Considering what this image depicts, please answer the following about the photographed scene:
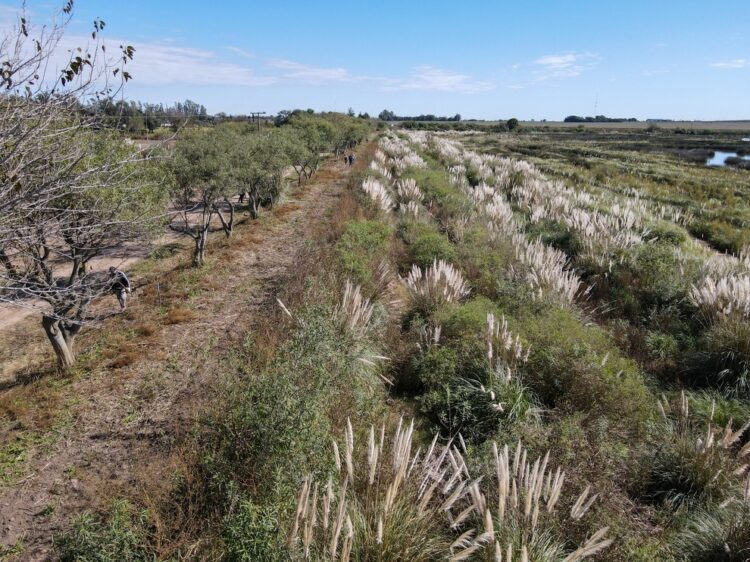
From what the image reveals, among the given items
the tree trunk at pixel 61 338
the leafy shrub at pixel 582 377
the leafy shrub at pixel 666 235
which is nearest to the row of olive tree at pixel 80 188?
the tree trunk at pixel 61 338

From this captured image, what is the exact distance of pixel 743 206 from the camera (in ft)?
69.9

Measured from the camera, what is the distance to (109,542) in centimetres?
338

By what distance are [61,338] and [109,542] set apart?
265 inches

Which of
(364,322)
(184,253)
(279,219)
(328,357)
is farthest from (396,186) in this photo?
(328,357)

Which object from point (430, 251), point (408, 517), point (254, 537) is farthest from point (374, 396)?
point (430, 251)

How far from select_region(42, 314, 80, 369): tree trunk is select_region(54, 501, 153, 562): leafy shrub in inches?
236

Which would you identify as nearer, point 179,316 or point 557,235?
point 179,316

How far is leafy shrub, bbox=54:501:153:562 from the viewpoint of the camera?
130 inches

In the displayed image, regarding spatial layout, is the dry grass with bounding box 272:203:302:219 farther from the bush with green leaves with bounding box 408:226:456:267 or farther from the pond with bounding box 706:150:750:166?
the pond with bounding box 706:150:750:166

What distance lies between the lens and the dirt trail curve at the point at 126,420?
500cm

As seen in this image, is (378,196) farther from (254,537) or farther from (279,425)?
(254,537)

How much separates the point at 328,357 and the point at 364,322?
4.74 feet

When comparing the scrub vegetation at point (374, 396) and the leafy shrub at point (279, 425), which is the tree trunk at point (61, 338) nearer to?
the scrub vegetation at point (374, 396)

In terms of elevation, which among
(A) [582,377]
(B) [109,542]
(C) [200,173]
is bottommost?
(A) [582,377]
